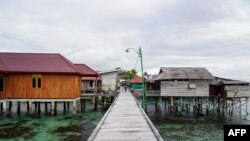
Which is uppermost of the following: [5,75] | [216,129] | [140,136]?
[5,75]

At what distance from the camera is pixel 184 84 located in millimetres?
33281

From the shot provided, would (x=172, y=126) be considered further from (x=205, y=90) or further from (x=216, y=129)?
(x=205, y=90)

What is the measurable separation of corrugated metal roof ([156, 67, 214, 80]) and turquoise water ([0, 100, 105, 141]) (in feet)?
31.8

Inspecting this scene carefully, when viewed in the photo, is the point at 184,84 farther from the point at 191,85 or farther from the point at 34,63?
the point at 34,63

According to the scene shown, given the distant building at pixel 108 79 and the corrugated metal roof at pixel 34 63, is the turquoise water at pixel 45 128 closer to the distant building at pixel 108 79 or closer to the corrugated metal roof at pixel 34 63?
the corrugated metal roof at pixel 34 63

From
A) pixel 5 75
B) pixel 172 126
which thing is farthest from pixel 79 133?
pixel 5 75

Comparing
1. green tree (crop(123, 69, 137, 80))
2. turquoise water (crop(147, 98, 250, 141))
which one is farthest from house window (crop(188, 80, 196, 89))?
green tree (crop(123, 69, 137, 80))

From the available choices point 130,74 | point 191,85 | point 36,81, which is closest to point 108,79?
point 191,85

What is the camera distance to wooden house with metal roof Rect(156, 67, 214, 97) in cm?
3312

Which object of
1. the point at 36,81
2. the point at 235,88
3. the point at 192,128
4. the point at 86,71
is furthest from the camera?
the point at 86,71

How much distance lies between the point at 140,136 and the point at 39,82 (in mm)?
20884

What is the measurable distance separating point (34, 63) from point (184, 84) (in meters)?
16.4

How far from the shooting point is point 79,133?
2022 cm

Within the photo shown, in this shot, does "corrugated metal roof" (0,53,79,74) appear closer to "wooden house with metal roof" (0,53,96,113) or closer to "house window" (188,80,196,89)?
"wooden house with metal roof" (0,53,96,113)
